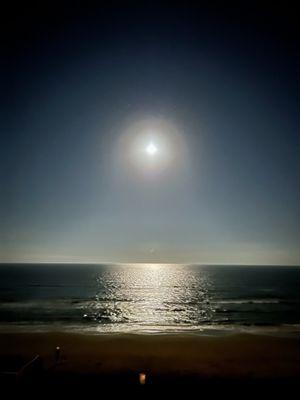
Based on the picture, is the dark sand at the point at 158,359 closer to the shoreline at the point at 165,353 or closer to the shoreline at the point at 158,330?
the shoreline at the point at 165,353

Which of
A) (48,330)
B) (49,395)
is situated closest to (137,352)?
(49,395)

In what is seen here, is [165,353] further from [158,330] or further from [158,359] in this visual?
[158,330]

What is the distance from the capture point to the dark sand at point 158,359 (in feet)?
63.1

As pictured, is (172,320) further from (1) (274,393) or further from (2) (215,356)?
(1) (274,393)

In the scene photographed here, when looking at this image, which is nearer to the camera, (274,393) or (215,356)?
(274,393)

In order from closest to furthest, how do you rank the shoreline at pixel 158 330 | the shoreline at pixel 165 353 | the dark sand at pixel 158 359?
1. the dark sand at pixel 158 359
2. the shoreline at pixel 165 353
3. the shoreline at pixel 158 330

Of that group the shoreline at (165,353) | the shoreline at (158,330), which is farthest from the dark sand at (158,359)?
the shoreline at (158,330)

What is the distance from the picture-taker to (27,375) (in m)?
16.6

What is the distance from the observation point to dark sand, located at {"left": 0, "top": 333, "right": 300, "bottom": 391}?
19234mm

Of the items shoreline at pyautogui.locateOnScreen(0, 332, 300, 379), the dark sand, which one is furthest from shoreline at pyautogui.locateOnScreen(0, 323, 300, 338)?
the dark sand

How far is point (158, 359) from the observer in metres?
24.7

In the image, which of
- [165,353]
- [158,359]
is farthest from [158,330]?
[158,359]

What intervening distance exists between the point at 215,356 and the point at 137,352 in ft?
22.2

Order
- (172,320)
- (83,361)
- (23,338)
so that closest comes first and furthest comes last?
1. (83,361)
2. (23,338)
3. (172,320)
